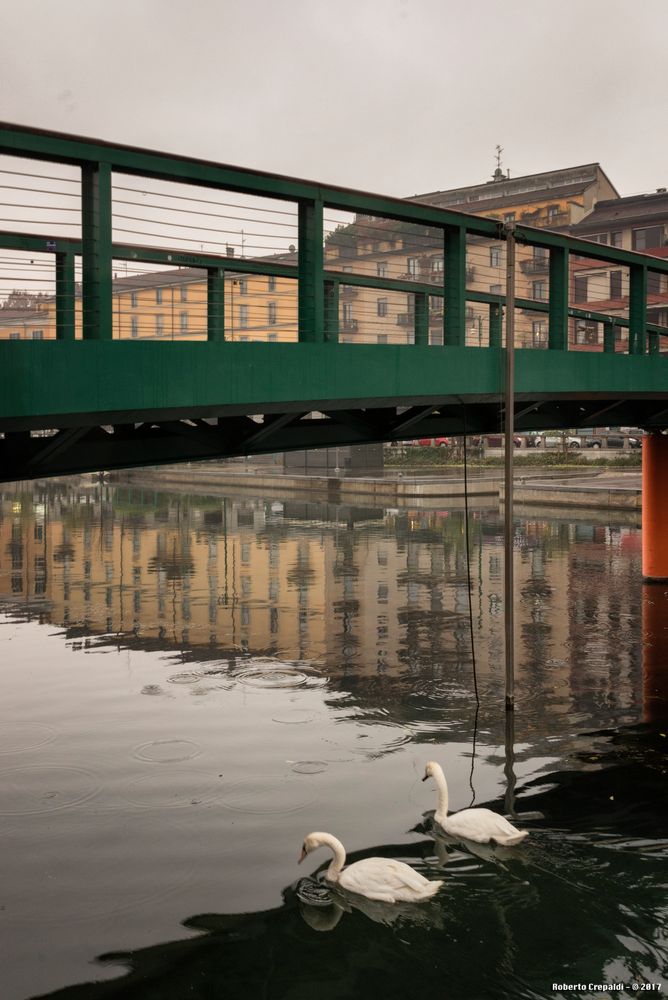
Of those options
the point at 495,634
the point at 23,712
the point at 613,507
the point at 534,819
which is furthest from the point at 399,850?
the point at 613,507

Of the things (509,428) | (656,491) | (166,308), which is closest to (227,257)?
(509,428)

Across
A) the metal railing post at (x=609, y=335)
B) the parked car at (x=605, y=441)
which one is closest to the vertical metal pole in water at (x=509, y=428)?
the metal railing post at (x=609, y=335)

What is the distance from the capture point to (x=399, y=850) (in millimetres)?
10094

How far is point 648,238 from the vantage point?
63312 millimetres

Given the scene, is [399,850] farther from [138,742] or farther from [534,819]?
[138,742]

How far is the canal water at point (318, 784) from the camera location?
8.30 m

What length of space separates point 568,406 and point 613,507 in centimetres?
2509

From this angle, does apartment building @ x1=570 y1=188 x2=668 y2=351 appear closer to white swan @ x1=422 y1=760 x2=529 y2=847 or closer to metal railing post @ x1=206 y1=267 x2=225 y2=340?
metal railing post @ x1=206 y1=267 x2=225 y2=340

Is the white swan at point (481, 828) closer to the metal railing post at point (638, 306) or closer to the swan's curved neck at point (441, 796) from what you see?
the swan's curved neck at point (441, 796)

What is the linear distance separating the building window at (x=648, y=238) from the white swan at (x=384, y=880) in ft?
197

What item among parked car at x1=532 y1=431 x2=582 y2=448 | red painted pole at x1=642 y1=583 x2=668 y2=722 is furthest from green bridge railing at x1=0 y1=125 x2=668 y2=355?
parked car at x1=532 y1=431 x2=582 y2=448

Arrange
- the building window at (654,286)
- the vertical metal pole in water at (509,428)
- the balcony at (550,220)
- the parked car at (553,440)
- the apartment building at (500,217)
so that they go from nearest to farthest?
the vertical metal pole in water at (509,428), the parked car at (553,440), the building window at (654,286), the apartment building at (500,217), the balcony at (550,220)

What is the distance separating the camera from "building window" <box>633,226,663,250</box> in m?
62.8

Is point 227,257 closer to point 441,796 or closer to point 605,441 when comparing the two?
point 441,796
